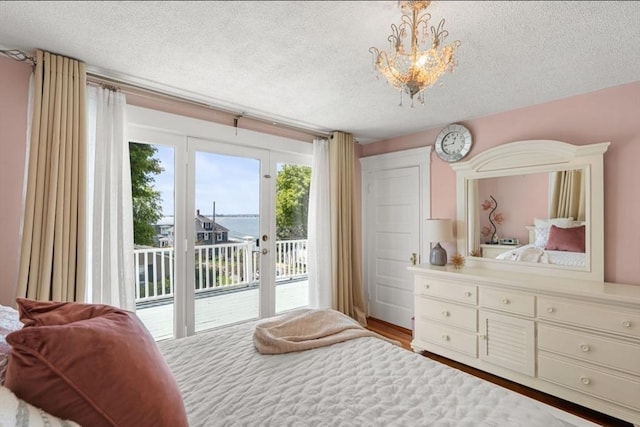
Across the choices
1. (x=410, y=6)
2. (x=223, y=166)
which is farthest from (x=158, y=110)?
(x=410, y=6)

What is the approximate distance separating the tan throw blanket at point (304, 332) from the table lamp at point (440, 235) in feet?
5.20

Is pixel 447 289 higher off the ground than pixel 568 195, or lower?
lower

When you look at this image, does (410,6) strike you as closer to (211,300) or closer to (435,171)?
(435,171)

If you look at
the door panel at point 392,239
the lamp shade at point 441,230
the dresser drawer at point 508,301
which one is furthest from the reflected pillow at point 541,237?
the door panel at point 392,239

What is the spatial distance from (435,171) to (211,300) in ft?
9.20

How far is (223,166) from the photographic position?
3178 mm

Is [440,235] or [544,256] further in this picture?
[440,235]

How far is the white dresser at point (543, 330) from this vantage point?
6.75 ft

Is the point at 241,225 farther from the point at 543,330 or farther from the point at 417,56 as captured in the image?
the point at 543,330

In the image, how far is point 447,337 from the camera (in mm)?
2949

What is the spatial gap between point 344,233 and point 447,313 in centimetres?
144

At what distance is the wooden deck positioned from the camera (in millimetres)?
2869

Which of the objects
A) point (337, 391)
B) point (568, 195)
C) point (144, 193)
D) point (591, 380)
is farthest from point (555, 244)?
point (144, 193)

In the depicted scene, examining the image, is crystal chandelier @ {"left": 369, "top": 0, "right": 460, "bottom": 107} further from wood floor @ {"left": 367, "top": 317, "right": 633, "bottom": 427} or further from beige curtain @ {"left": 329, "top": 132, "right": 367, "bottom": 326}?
wood floor @ {"left": 367, "top": 317, "right": 633, "bottom": 427}
